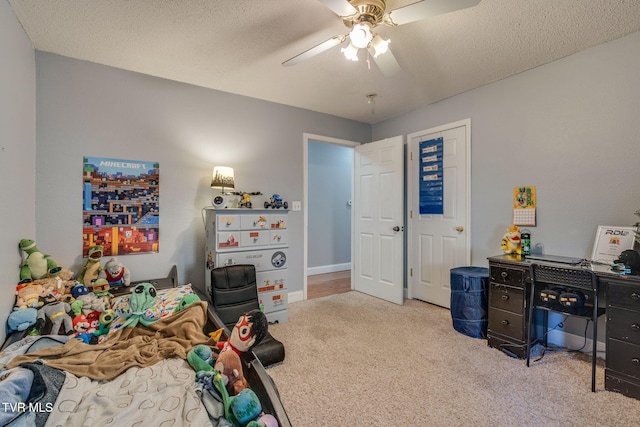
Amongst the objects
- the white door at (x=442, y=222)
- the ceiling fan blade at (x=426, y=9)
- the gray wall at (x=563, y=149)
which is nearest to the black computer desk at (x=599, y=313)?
the gray wall at (x=563, y=149)

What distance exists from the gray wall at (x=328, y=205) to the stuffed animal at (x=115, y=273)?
306cm

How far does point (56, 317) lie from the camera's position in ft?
5.92

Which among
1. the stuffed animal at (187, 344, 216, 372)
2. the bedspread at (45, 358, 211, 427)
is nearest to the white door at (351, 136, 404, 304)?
the stuffed animal at (187, 344, 216, 372)

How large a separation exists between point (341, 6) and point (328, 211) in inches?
159

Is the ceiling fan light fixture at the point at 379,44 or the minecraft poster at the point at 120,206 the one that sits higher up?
the ceiling fan light fixture at the point at 379,44

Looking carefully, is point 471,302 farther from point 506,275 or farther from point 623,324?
point 623,324

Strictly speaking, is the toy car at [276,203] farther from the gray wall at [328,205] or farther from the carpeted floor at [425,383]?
the gray wall at [328,205]

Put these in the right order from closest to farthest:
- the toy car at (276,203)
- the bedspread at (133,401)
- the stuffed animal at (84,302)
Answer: the bedspread at (133,401)
the stuffed animal at (84,302)
the toy car at (276,203)

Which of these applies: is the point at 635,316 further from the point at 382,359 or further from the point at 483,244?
the point at 382,359

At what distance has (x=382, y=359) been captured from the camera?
2.23 meters

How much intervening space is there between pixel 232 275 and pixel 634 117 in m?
3.40

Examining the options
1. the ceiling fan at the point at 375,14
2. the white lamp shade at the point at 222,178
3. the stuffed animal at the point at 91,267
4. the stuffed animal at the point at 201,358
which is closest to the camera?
the stuffed animal at the point at 201,358

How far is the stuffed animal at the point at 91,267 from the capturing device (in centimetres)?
238

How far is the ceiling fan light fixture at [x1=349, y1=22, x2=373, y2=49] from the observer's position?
165cm
